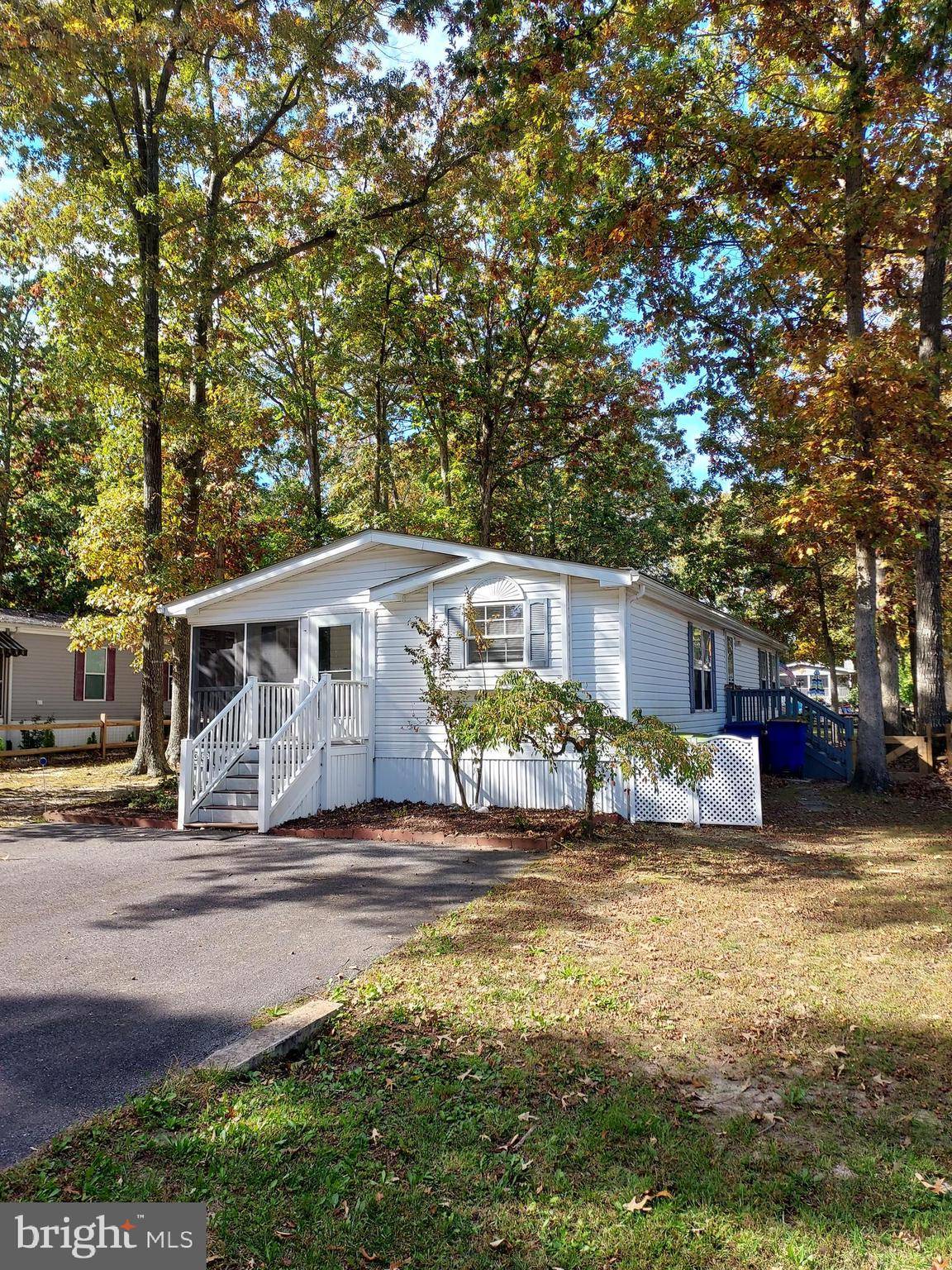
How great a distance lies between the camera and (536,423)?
20.9 meters

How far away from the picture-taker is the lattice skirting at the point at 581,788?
391 inches

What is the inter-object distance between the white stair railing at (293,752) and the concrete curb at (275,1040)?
Answer: 6004 millimetres

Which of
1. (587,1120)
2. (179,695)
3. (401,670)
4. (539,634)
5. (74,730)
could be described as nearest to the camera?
(587,1120)

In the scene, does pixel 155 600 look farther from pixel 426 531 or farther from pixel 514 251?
pixel 514 251

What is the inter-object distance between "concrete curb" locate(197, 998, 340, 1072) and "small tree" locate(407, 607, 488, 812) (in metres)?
6.30

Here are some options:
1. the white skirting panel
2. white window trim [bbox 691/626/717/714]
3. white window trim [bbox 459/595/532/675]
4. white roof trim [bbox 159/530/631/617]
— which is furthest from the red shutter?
white window trim [bbox 691/626/717/714]

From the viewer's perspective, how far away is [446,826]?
965cm

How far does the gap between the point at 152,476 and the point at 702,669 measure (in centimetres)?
1137

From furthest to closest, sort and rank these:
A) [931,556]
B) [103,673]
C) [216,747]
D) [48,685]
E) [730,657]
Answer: [103,673], [48,685], [730,657], [931,556], [216,747]

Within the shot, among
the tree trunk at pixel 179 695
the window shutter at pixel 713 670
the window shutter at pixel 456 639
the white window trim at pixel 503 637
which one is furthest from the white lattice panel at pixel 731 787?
the tree trunk at pixel 179 695

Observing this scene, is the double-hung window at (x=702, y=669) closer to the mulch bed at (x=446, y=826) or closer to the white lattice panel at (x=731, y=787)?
the white lattice panel at (x=731, y=787)

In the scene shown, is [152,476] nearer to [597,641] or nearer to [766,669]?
[597,641]

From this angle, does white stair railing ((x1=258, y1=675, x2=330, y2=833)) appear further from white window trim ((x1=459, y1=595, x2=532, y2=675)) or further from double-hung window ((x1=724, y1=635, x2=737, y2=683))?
double-hung window ((x1=724, y1=635, x2=737, y2=683))

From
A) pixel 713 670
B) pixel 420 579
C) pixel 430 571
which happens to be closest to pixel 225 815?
pixel 420 579
